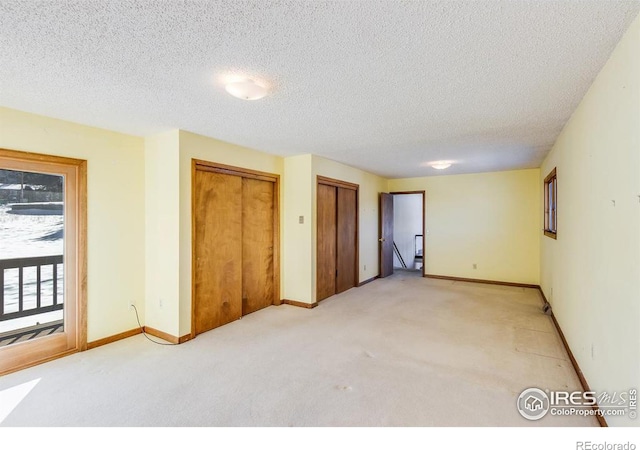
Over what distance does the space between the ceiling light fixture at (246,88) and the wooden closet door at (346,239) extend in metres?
3.39

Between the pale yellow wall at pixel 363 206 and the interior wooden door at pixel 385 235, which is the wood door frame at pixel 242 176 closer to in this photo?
the pale yellow wall at pixel 363 206

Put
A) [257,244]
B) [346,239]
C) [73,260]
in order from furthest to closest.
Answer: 1. [346,239]
2. [257,244]
3. [73,260]

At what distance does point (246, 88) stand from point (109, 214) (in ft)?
7.53

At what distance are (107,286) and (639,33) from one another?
179 inches

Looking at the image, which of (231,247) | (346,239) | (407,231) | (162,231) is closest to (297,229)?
(231,247)

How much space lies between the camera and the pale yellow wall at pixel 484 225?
602cm

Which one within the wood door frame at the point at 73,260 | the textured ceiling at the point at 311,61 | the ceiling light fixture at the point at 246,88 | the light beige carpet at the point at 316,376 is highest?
the textured ceiling at the point at 311,61

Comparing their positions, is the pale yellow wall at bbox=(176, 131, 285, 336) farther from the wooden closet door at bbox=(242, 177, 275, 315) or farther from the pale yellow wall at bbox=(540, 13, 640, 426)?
the pale yellow wall at bbox=(540, 13, 640, 426)

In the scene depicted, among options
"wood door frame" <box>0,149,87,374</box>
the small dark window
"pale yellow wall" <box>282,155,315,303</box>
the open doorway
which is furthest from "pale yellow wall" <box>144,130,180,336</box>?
the open doorway

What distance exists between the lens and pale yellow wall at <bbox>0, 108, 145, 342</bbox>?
3072 mm

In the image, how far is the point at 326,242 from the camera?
204 inches

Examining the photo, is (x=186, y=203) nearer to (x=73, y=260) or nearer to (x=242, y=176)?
(x=242, y=176)

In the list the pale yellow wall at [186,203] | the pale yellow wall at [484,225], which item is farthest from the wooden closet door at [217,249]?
the pale yellow wall at [484,225]

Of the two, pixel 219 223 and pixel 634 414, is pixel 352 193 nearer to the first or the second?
pixel 219 223
